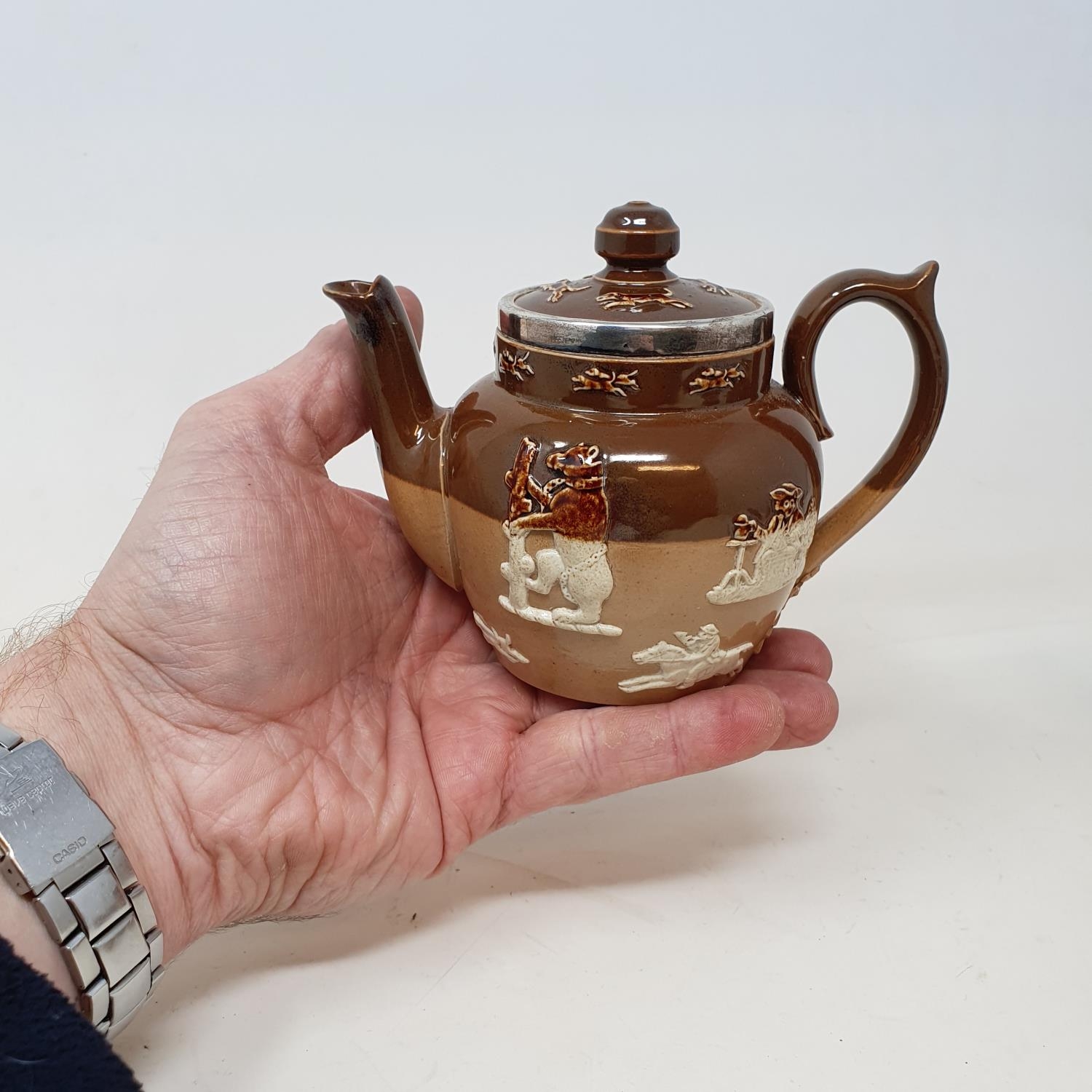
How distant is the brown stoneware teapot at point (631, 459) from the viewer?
143cm

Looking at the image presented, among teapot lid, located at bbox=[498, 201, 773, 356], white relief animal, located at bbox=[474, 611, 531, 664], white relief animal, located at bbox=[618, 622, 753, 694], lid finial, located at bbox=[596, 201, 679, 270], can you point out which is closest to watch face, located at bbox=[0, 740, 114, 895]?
white relief animal, located at bbox=[474, 611, 531, 664]

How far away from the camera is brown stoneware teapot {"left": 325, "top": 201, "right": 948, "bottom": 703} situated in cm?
143

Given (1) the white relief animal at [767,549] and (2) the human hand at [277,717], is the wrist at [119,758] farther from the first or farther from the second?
(1) the white relief animal at [767,549]

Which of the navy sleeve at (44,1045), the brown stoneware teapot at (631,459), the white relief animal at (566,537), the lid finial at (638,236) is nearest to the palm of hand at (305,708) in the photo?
the brown stoneware teapot at (631,459)

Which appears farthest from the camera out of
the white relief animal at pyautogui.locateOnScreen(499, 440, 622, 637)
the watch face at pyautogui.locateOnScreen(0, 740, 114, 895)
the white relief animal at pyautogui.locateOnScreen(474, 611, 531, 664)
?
the white relief animal at pyautogui.locateOnScreen(474, 611, 531, 664)

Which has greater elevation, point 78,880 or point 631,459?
point 631,459

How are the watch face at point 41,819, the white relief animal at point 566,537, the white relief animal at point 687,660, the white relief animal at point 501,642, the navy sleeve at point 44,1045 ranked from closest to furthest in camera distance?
the navy sleeve at point 44,1045 → the watch face at point 41,819 → the white relief animal at point 566,537 → the white relief animal at point 687,660 → the white relief animal at point 501,642

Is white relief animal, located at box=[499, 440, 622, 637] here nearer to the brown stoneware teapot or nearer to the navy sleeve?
the brown stoneware teapot

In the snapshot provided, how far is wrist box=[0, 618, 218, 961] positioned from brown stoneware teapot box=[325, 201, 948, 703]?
539 mm

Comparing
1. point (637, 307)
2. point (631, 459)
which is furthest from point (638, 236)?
point (631, 459)

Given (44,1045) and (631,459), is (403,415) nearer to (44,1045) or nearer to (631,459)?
(631,459)

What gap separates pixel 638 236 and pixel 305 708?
0.93 metres

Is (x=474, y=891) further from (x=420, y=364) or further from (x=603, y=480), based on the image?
(x=420, y=364)

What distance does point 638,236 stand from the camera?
1521 mm
